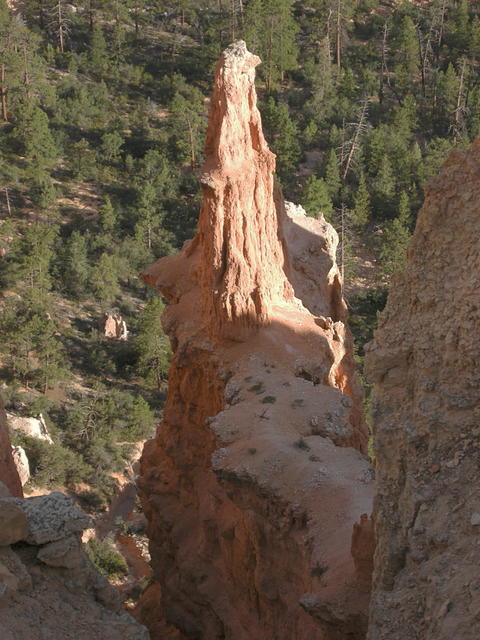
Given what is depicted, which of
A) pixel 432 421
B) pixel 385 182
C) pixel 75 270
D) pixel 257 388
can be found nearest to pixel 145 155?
pixel 75 270

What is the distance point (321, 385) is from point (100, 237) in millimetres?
36968

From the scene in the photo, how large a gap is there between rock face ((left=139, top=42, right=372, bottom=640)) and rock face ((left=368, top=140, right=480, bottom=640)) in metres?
4.26

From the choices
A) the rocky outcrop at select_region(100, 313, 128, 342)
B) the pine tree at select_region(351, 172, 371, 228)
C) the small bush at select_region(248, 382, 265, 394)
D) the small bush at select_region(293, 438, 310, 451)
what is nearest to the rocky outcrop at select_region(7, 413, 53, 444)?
the rocky outcrop at select_region(100, 313, 128, 342)

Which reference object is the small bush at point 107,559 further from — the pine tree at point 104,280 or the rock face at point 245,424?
the pine tree at point 104,280

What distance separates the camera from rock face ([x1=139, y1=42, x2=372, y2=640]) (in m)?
16.5

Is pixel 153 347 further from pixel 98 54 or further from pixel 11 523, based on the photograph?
pixel 98 54

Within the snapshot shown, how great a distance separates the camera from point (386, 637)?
10227mm

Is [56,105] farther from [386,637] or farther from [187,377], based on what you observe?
[386,637]

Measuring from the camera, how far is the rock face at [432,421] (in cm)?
988

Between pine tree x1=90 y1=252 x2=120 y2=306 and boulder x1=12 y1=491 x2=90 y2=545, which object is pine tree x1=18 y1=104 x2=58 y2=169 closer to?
pine tree x1=90 y1=252 x2=120 y2=306

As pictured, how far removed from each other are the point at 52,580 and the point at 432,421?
24.7 ft

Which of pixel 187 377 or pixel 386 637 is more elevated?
pixel 386 637

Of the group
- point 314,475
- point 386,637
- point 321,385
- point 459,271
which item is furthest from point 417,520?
point 321,385

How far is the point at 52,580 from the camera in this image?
14.5 meters
